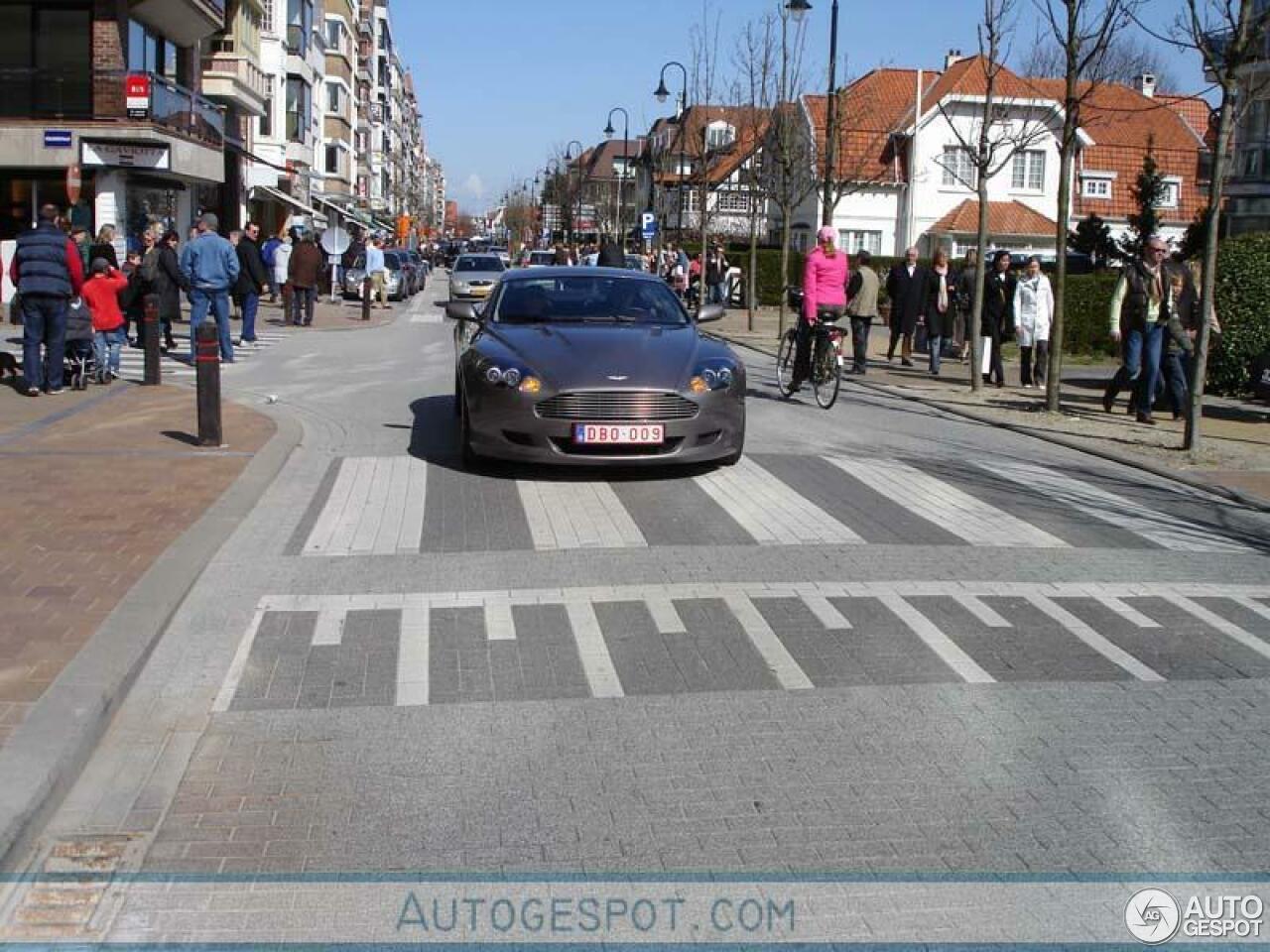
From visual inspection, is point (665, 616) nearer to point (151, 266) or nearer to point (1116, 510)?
point (1116, 510)

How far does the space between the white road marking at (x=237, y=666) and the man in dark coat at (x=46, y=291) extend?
8.27 meters

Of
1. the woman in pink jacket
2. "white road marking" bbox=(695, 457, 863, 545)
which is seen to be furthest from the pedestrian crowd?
the woman in pink jacket

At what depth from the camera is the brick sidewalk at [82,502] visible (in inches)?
237

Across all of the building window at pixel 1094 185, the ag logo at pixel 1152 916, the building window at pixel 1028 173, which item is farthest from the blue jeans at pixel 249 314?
the building window at pixel 1094 185

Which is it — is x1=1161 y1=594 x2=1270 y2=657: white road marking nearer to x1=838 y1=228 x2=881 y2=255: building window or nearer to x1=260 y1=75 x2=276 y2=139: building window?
x1=260 y1=75 x2=276 y2=139: building window

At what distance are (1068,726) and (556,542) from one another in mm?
3659

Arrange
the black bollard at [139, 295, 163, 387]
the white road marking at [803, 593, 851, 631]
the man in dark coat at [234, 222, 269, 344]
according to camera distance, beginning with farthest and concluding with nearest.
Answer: the man in dark coat at [234, 222, 269, 344], the black bollard at [139, 295, 163, 387], the white road marking at [803, 593, 851, 631]

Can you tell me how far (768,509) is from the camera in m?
9.53

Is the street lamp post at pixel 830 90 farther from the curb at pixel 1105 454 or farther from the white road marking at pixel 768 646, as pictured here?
the white road marking at pixel 768 646

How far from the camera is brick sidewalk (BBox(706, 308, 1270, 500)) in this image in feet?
39.5

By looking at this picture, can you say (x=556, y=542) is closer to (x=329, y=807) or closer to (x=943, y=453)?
(x=329, y=807)

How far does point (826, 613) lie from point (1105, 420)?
9097 mm

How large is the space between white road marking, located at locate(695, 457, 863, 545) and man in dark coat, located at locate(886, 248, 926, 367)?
38.4ft

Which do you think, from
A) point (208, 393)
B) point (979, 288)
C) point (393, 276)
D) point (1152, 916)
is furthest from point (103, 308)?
point (393, 276)
